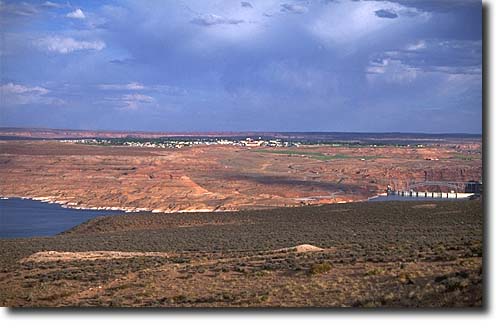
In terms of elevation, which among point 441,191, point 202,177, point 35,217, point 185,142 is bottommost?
point 35,217

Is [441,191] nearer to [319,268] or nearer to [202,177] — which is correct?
[202,177]

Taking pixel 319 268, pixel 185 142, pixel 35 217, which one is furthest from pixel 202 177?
pixel 319 268

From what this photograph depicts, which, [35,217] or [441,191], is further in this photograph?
[441,191]

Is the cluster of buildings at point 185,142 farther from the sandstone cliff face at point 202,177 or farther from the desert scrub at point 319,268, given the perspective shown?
the desert scrub at point 319,268

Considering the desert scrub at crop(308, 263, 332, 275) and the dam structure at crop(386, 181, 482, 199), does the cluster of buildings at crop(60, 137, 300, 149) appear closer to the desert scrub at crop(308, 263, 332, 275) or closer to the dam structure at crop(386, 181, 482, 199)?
the dam structure at crop(386, 181, 482, 199)

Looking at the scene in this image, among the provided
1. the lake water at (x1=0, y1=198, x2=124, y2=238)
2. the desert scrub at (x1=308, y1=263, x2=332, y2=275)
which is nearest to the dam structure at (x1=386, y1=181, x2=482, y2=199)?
the desert scrub at (x1=308, y1=263, x2=332, y2=275)

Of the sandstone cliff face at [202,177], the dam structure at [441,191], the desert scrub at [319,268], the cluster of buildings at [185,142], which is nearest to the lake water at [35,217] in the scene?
the sandstone cliff face at [202,177]

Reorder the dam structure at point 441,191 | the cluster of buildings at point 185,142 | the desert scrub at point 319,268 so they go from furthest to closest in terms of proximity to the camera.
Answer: the cluster of buildings at point 185,142, the dam structure at point 441,191, the desert scrub at point 319,268

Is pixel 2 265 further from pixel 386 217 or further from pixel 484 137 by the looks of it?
pixel 386 217

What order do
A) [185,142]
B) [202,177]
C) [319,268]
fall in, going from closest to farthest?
[319,268], [202,177], [185,142]
